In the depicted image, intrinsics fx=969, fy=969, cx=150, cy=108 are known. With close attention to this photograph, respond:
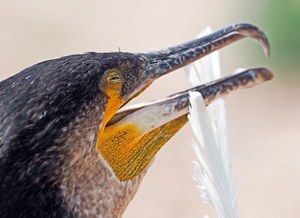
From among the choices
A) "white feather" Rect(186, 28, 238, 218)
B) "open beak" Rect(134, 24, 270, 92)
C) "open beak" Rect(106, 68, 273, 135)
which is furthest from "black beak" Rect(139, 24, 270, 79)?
"white feather" Rect(186, 28, 238, 218)

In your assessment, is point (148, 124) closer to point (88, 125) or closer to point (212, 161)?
point (212, 161)

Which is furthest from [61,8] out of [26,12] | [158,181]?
[158,181]

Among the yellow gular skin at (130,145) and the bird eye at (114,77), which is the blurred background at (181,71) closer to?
the yellow gular skin at (130,145)

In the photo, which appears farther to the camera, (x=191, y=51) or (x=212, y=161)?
(x=191, y=51)

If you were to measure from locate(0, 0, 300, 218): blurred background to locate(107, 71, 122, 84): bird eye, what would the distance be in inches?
189

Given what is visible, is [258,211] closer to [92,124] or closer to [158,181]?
[158,181]

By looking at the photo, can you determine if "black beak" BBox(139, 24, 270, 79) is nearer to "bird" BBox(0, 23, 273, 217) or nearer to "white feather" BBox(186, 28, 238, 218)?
"bird" BBox(0, 23, 273, 217)

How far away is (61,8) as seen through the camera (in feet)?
43.6

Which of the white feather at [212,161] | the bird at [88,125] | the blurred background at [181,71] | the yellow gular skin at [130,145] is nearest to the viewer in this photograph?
the bird at [88,125]

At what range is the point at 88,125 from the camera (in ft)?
11.0

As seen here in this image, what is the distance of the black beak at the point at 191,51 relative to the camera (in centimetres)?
385

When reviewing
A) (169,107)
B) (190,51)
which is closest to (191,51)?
(190,51)

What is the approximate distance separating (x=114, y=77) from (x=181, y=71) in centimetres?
713

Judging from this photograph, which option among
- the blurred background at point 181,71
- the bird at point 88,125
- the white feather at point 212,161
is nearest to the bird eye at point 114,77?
the bird at point 88,125
